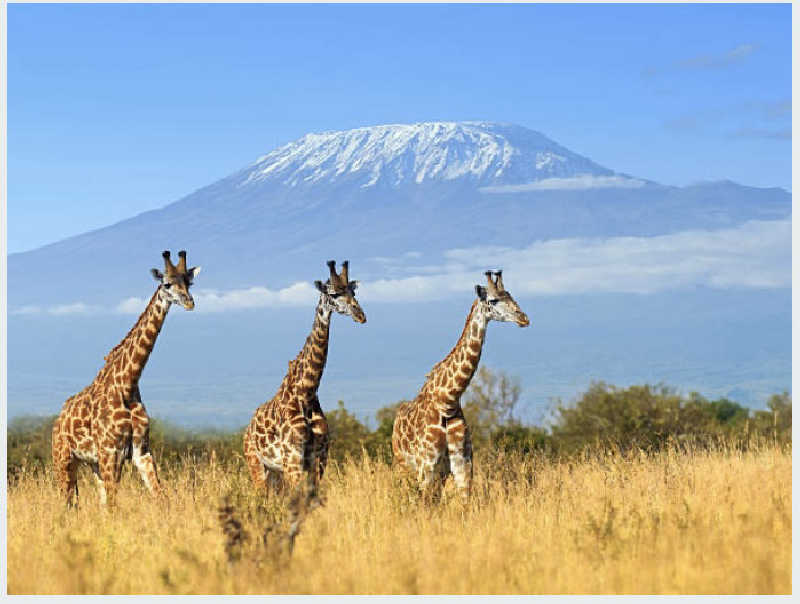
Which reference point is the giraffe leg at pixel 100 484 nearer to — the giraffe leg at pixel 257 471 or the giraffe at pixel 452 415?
the giraffe leg at pixel 257 471

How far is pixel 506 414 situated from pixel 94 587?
16.0 meters

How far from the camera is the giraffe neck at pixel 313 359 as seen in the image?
45.1 feet

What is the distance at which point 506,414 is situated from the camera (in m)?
26.1

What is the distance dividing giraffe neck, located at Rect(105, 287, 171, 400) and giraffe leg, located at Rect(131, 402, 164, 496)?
0.93 feet

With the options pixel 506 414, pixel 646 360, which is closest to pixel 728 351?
pixel 646 360

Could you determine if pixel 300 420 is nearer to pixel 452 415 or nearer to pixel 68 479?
pixel 452 415

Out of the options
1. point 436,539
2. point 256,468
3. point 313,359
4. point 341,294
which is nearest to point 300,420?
point 313,359

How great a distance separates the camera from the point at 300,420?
13.8 meters

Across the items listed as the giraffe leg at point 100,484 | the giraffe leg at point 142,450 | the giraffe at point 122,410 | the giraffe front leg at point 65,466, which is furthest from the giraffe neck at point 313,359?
the giraffe front leg at point 65,466

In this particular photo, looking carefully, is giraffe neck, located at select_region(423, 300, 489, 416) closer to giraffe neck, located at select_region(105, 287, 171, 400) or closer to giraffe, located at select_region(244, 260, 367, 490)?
giraffe, located at select_region(244, 260, 367, 490)

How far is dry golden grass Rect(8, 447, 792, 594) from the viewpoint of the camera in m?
10.8

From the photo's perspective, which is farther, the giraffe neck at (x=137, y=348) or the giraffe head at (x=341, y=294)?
the giraffe neck at (x=137, y=348)

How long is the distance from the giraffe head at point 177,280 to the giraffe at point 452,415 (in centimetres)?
297

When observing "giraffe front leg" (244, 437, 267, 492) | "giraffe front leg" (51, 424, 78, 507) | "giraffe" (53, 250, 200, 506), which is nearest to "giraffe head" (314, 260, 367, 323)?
"giraffe" (53, 250, 200, 506)
